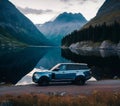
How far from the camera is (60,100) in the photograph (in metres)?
24.8

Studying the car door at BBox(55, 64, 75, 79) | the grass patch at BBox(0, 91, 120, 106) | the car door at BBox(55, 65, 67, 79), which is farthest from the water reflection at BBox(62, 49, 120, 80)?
the grass patch at BBox(0, 91, 120, 106)

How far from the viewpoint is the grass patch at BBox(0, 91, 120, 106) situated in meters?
24.2

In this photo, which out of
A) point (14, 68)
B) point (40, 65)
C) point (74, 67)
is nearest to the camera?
point (74, 67)

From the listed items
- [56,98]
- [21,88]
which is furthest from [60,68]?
[56,98]

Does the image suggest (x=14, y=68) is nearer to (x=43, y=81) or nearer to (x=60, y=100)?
(x=43, y=81)

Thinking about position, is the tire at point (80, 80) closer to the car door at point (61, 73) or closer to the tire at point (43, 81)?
the car door at point (61, 73)

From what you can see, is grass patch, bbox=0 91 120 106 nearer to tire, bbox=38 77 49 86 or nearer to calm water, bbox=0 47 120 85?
tire, bbox=38 77 49 86

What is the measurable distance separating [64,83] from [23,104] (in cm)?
1360

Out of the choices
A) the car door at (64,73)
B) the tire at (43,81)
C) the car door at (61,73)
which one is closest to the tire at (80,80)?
the car door at (64,73)

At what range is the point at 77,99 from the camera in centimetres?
2500

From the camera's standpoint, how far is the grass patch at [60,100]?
24.2 meters

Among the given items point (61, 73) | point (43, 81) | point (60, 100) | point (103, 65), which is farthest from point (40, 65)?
point (60, 100)

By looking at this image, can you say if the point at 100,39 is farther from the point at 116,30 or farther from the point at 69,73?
the point at 69,73

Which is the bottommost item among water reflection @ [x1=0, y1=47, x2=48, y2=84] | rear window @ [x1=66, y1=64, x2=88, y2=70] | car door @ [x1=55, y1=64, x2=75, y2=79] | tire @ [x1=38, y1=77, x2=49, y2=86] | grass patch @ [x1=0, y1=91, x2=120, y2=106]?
water reflection @ [x1=0, y1=47, x2=48, y2=84]
